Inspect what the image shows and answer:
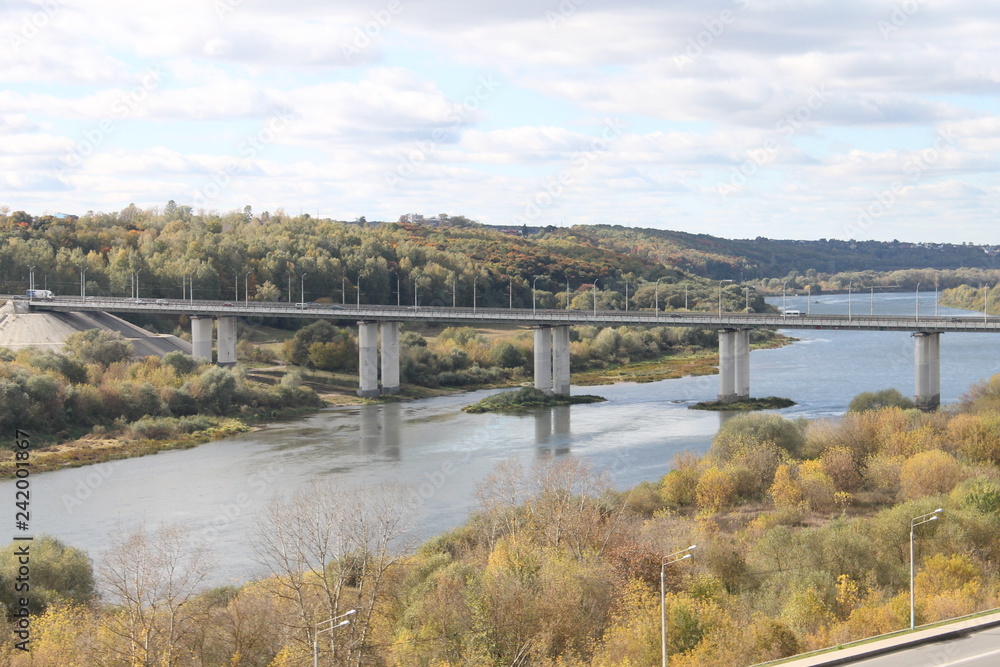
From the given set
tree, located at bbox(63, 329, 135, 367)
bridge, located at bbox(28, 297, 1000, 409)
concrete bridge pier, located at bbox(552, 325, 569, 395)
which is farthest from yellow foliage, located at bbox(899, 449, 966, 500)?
tree, located at bbox(63, 329, 135, 367)

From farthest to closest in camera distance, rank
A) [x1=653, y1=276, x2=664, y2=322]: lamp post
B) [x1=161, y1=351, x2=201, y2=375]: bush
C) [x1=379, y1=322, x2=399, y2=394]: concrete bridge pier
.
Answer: [x1=653, y1=276, x2=664, y2=322]: lamp post, [x1=379, y1=322, x2=399, y2=394]: concrete bridge pier, [x1=161, y1=351, x2=201, y2=375]: bush

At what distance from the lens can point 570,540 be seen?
32000mm

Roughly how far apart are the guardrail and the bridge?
0.07 metres

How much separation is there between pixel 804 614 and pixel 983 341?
108 meters

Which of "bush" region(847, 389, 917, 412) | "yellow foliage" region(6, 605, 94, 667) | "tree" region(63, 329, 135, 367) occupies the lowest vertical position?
"yellow foliage" region(6, 605, 94, 667)

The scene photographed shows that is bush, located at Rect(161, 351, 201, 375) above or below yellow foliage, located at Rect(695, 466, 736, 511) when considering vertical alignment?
above

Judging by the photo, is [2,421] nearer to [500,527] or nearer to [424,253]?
[500,527]

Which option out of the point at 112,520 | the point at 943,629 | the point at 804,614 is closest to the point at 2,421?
the point at 112,520

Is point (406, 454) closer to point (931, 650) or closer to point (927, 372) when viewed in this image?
point (931, 650)

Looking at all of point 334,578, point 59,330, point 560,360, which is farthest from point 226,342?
point 334,578

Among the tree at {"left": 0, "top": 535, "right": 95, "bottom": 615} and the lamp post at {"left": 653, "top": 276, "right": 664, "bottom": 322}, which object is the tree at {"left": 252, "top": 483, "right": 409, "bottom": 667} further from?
the lamp post at {"left": 653, "top": 276, "right": 664, "bottom": 322}

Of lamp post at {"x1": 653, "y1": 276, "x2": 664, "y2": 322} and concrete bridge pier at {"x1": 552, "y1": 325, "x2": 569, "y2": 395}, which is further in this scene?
lamp post at {"x1": 653, "y1": 276, "x2": 664, "y2": 322}

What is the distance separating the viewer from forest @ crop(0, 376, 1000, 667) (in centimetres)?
2475

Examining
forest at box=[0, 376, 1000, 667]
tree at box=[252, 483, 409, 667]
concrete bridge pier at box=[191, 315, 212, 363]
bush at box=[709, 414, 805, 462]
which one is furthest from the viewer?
concrete bridge pier at box=[191, 315, 212, 363]
